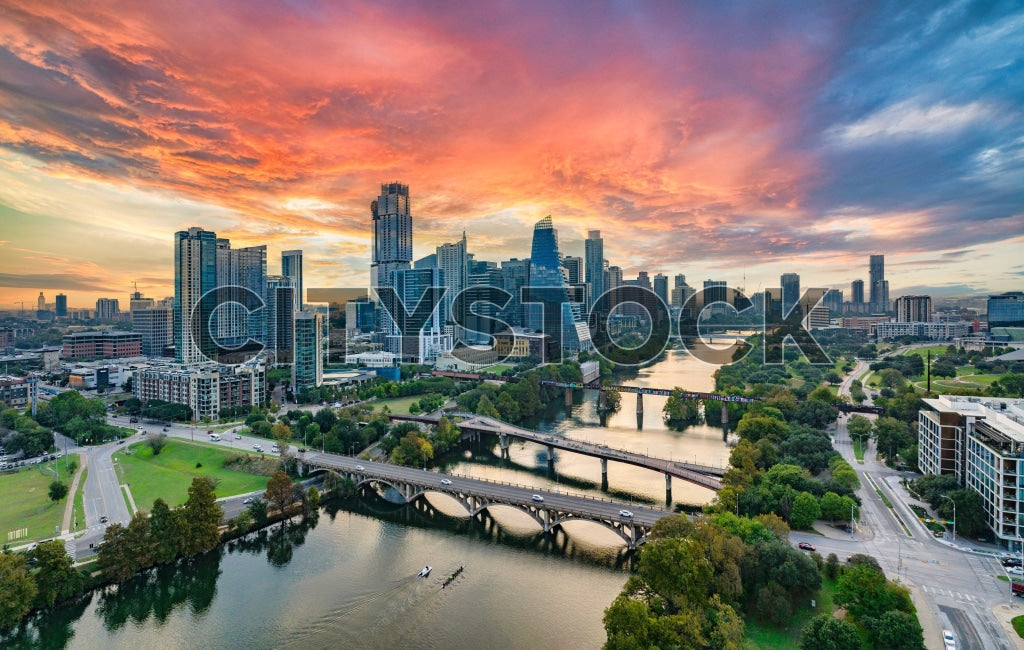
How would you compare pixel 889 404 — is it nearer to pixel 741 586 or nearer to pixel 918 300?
pixel 741 586

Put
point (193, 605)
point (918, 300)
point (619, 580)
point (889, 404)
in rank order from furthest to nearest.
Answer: point (918, 300), point (889, 404), point (619, 580), point (193, 605)

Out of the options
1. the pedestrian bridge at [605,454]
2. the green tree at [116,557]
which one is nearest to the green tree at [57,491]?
the green tree at [116,557]

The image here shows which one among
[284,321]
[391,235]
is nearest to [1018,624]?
[284,321]

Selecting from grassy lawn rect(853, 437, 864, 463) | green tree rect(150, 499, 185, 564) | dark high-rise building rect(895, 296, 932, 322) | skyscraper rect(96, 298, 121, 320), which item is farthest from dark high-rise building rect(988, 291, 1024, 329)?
skyscraper rect(96, 298, 121, 320)

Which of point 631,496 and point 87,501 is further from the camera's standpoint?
point 631,496

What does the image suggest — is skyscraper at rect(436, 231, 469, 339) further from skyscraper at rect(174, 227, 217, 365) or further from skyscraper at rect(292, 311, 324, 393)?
skyscraper at rect(292, 311, 324, 393)

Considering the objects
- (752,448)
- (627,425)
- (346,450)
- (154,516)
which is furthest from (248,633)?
(627,425)
